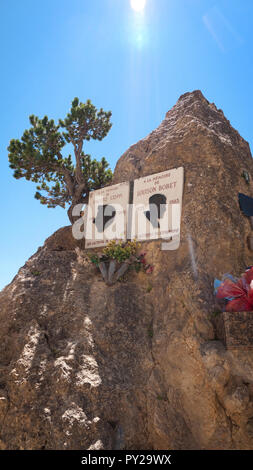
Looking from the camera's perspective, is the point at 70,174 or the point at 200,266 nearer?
the point at 200,266

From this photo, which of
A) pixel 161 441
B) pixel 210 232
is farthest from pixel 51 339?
pixel 210 232

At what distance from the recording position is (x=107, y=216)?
37.2 feet

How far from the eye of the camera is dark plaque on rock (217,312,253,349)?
5.89m

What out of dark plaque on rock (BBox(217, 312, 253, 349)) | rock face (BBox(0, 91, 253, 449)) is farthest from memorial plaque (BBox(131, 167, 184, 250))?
dark plaque on rock (BBox(217, 312, 253, 349))

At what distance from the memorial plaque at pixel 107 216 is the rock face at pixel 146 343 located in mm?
1294

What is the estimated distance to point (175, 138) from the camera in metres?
10.4

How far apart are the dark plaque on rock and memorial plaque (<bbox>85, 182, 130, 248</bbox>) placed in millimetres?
5138

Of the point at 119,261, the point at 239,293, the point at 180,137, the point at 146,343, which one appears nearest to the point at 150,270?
the point at 119,261

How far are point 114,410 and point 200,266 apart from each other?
3962 millimetres

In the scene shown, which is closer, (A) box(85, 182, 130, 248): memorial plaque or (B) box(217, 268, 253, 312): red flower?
(B) box(217, 268, 253, 312): red flower

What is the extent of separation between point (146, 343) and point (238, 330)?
2448 mm

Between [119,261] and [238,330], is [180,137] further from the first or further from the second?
[238,330]

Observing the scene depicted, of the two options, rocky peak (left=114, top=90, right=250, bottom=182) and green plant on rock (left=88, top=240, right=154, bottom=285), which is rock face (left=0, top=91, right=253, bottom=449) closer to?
rocky peak (left=114, top=90, right=250, bottom=182)
